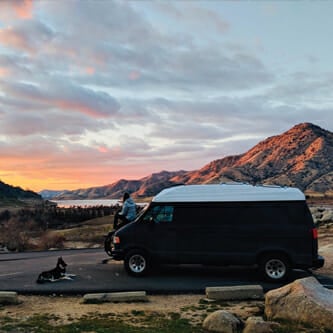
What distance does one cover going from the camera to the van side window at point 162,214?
12.6 metres

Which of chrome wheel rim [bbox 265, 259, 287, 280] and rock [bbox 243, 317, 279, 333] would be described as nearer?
rock [bbox 243, 317, 279, 333]

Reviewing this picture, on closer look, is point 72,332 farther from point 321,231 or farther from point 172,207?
point 321,231

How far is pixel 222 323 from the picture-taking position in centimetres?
789

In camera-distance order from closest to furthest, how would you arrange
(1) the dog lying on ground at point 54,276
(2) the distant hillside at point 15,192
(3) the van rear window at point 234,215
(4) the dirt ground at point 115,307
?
(4) the dirt ground at point 115,307, (3) the van rear window at point 234,215, (1) the dog lying on ground at point 54,276, (2) the distant hillside at point 15,192

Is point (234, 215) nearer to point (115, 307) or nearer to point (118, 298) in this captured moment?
point (118, 298)

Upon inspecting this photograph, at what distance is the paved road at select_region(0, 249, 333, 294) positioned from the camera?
11.5 m

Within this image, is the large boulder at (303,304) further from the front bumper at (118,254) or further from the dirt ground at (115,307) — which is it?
the front bumper at (118,254)

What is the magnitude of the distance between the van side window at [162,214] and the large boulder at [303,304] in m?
4.22

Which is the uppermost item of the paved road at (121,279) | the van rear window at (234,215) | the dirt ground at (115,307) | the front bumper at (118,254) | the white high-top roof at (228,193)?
the white high-top roof at (228,193)

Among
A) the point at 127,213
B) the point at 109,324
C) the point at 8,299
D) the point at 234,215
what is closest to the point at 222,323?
the point at 109,324

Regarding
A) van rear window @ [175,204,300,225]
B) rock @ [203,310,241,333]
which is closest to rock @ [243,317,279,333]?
rock @ [203,310,241,333]

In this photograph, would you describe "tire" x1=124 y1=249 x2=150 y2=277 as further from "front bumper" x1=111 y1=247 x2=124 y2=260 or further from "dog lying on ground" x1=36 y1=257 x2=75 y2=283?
"dog lying on ground" x1=36 y1=257 x2=75 y2=283

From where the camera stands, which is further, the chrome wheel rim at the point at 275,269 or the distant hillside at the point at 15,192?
the distant hillside at the point at 15,192

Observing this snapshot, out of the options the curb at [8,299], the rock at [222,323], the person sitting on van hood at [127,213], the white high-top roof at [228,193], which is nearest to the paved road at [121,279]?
the curb at [8,299]
